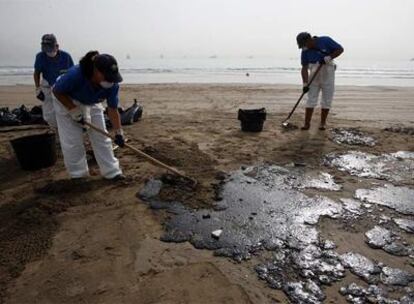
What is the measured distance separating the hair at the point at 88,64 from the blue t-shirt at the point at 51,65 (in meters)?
2.27

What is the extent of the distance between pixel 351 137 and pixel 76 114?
4.96m

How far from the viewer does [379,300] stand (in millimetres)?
2455

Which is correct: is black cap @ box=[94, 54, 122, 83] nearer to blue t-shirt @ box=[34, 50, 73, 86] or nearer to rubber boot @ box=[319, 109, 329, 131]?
blue t-shirt @ box=[34, 50, 73, 86]

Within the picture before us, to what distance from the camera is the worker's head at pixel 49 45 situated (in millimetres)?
5367

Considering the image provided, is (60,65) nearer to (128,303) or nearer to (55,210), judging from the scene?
(55,210)

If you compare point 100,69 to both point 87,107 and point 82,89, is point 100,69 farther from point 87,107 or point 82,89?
point 87,107

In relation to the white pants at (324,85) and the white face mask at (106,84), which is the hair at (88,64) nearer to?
the white face mask at (106,84)

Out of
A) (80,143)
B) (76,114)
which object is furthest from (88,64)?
(80,143)

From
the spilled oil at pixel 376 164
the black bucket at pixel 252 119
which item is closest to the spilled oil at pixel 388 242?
the spilled oil at pixel 376 164

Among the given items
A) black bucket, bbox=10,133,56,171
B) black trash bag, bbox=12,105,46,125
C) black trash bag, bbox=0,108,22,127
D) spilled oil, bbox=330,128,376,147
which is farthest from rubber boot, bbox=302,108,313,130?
black trash bag, bbox=0,108,22,127

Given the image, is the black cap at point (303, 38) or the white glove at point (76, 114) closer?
the white glove at point (76, 114)

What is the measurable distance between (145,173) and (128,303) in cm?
246

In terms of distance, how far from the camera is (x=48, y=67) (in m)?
5.63

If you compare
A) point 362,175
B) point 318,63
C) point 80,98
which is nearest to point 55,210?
point 80,98
